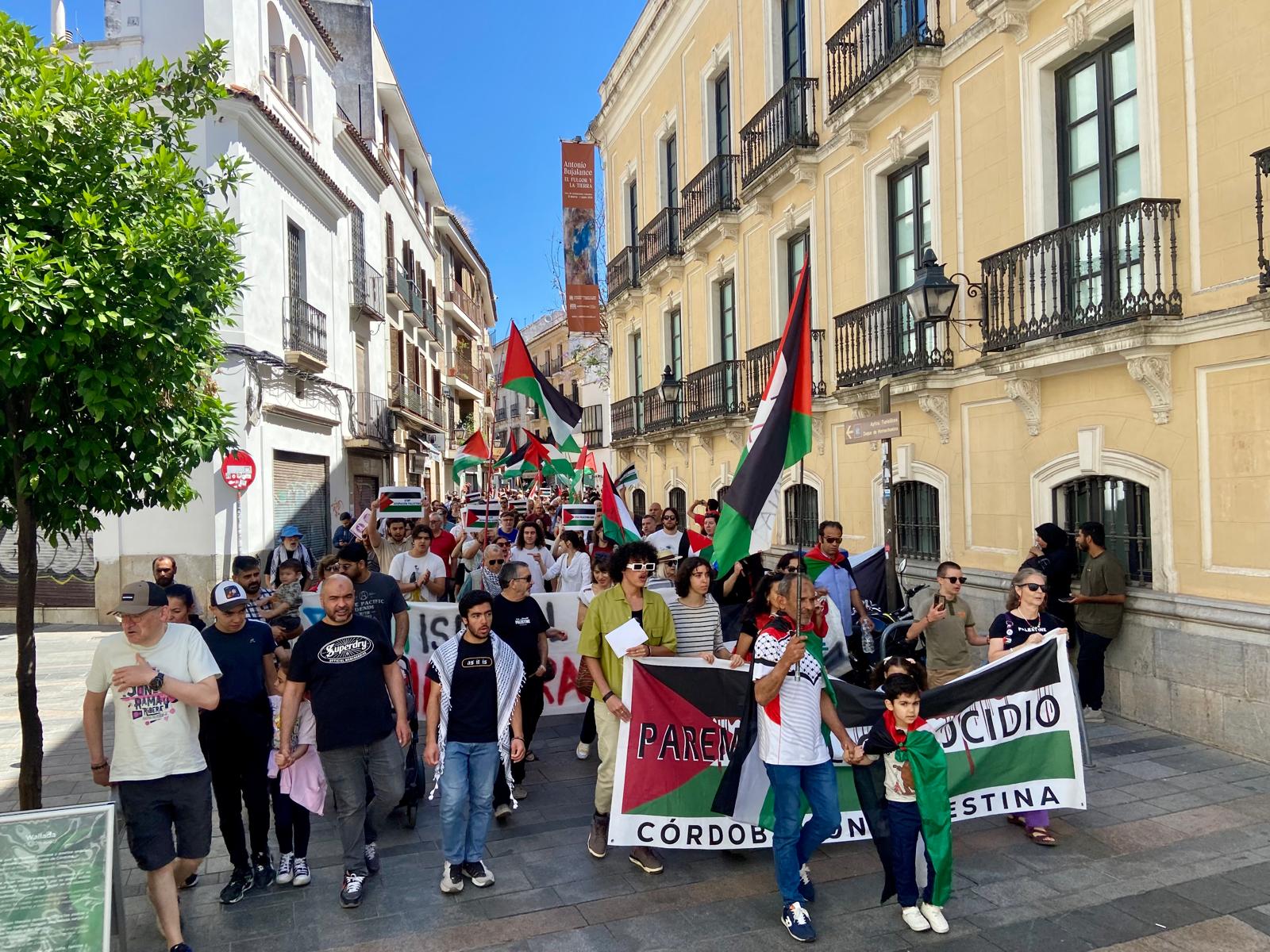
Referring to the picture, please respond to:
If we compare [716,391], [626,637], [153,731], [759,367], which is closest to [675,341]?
[716,391]

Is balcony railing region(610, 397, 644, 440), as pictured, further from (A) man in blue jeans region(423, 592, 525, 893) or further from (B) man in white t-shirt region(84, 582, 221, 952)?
(B) man in white t-shirt region(84, 582, 221, 952)

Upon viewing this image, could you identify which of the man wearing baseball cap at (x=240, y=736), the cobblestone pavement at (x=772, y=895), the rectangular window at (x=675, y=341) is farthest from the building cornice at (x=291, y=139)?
the cobblestone pavement at (x=772, y=895)

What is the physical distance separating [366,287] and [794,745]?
20468 millimetres

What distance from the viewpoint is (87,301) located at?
4.43 meters

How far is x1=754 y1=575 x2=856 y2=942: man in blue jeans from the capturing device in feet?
14.3

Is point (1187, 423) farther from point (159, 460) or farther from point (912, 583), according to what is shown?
point (159, 460)

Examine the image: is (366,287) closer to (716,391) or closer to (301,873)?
(716,391)

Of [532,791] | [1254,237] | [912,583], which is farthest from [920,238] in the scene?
[532,791]

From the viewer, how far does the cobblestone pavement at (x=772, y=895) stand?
430cm

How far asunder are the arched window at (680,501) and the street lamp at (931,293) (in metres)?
11.9

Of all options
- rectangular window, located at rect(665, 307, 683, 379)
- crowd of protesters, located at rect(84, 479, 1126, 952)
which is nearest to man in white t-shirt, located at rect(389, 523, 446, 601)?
crowd of protesters, located at rect(84, 479, 1126, 952)

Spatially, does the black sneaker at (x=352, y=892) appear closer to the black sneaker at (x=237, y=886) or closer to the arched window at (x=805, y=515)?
the black sneaker at (x=237, y=886)

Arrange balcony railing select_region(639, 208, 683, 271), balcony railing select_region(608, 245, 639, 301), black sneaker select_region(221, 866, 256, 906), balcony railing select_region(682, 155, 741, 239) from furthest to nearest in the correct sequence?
balcony railing select_region(608, 245, 639, 301) → balcony railing select_region(639, 208, 683, 271) → balcony railing select_region(682, 155, 741, 239) → black sneaker select_region(221, 866, 256, 906)

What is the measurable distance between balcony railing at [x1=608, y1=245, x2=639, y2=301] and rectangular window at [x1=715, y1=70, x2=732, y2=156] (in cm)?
500
